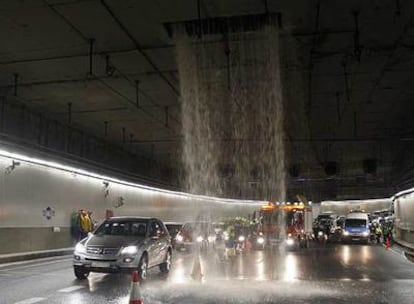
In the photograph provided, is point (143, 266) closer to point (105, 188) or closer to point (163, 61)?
point (163, 61)

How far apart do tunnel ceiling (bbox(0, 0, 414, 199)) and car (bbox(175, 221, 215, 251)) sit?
4.97 metres

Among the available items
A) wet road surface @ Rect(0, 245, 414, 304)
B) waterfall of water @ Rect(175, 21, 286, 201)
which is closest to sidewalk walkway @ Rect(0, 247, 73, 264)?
wet road surface @ Rect(0, 245, 414, 304)

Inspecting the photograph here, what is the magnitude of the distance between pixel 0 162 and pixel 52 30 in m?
9.11

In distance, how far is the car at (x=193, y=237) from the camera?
27109 mm

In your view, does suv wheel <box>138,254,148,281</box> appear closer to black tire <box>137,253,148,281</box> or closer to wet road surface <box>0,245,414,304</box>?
black tire <box>137,253,148,281</box>

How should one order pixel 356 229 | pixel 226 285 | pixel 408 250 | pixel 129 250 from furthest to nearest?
pixel 356 229 → pixel 408 250 → pixel 129 250 → pixel 226 285

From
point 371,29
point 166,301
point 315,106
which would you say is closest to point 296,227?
point 315,106

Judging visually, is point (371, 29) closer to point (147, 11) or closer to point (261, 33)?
point (261, 33)

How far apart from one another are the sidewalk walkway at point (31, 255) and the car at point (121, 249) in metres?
5.43

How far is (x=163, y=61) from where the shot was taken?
15.8m

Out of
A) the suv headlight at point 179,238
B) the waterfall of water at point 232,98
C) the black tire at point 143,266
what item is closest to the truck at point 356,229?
the waterfall of water at point 232,98

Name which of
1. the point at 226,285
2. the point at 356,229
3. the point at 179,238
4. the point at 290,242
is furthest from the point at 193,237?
the point at 356,229

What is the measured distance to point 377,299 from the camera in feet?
37.2

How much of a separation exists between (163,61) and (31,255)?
400 inches
